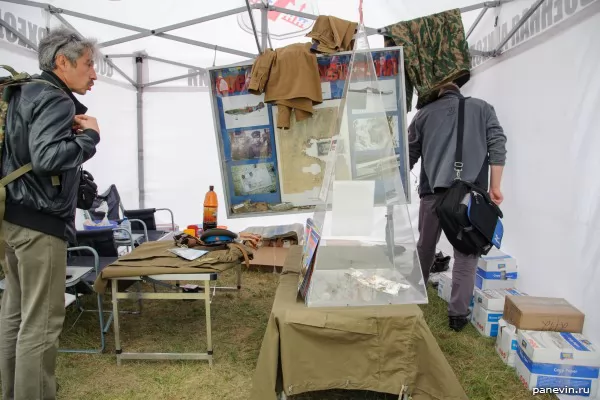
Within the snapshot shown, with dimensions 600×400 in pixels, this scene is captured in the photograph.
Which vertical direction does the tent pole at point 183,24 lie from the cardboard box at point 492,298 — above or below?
above

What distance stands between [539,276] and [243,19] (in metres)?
3.46

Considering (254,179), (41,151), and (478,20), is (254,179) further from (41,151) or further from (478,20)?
(478,20)

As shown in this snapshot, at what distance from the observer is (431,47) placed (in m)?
2.42

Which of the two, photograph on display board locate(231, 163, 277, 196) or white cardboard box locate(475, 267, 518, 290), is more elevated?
photograph on display board locate(231, 163, 277, 196)

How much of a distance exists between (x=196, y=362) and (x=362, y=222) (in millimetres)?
1378

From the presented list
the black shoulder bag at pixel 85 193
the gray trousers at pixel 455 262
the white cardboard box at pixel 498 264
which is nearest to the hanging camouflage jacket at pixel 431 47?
the gray trousers at pixel 455 262

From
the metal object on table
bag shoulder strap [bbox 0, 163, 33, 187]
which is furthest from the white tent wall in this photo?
bag shoulder strap [bbox 0, 163, 33, 187]

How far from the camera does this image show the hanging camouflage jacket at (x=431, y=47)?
236 centimetres

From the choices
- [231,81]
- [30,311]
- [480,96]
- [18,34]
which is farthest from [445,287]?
[18,34]

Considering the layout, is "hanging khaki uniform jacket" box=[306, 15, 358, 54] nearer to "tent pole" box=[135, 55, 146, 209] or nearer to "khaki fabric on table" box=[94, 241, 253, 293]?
"khaki fabric on table" box=[94, 241, 253, 293]

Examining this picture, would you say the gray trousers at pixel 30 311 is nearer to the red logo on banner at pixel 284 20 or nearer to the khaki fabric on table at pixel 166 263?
the khaki fabric on table at pixel 166 263

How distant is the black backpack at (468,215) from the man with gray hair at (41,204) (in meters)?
1.95

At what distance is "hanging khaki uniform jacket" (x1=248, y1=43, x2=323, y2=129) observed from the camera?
2188mm

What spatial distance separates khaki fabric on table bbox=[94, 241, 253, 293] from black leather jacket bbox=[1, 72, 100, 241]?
0.51 m
